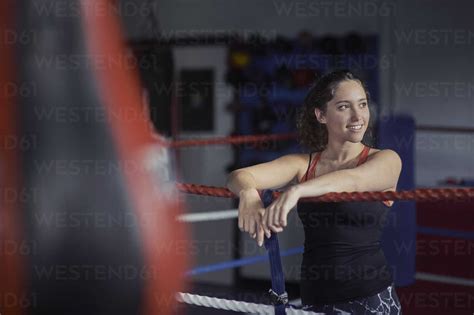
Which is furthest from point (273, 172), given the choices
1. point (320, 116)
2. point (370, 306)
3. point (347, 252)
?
point (370, 306)

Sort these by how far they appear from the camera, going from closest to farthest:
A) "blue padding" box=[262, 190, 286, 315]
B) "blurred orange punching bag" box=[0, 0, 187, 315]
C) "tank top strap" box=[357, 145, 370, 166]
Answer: "blue padding" box=[262, 190, 286, 315] → "tank top strap" box=[357, 145, 370, 166] → "blurred orange punching bag" box=[0, 0, 187, 315]

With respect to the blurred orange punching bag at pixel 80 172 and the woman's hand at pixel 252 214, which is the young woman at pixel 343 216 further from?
the blurred orange punching bag at pixel 80 172

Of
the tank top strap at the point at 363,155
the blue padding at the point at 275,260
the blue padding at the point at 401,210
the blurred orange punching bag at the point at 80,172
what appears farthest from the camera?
the blurred orange punching bag at the point at 80,172

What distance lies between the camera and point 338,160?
70.7 inches

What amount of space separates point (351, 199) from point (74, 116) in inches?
139

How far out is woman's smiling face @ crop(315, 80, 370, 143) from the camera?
1718 millimetres

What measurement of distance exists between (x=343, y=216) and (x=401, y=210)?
Answer: 139 centimetres

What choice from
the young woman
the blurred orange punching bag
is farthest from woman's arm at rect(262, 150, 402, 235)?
the blurred orange punching bag

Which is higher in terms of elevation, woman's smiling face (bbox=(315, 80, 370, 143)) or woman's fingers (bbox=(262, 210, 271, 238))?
woman's smiling face (bbox=(315, 80, 370, 143))

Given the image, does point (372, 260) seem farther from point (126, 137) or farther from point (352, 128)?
point (126, 137)

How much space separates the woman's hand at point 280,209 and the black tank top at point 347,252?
0.16 metres

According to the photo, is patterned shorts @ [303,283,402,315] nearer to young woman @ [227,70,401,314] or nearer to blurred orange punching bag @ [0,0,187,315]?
young woman @ [227,70,401,314]

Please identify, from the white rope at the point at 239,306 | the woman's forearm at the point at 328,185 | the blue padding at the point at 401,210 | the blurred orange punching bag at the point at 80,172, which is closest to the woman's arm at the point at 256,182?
the woman's forearm at the point at 328,185

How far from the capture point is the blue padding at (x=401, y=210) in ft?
9.61
